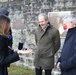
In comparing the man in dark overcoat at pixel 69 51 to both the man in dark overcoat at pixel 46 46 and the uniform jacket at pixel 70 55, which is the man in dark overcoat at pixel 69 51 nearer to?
the uniform jacket at pixel 70 55

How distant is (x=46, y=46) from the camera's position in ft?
16.9

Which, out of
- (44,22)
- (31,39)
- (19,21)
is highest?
(44,22)

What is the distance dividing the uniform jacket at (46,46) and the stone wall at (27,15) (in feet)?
5.54

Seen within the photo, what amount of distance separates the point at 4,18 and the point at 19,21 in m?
3.81

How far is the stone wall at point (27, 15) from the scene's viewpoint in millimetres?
6914

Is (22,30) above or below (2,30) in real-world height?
below

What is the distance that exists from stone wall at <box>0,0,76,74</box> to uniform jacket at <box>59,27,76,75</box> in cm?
299

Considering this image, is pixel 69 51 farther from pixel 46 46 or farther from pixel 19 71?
pixel 19 71

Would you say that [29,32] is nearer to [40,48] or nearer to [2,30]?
[40,48]

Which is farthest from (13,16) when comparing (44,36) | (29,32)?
(44,36)

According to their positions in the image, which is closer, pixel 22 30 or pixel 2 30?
pixel 2 30

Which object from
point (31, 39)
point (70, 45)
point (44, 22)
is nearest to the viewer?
point (70, 45)

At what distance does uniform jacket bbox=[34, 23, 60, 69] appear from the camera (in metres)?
5.13

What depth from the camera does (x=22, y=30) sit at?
7.68 meters
